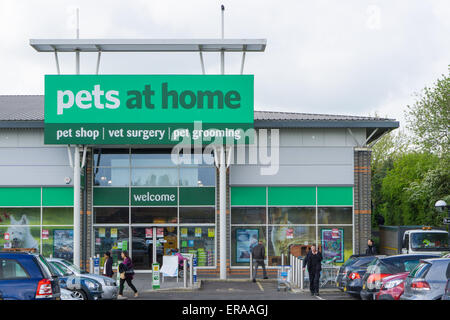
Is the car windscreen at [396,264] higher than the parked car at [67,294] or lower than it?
higher

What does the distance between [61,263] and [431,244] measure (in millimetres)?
15595

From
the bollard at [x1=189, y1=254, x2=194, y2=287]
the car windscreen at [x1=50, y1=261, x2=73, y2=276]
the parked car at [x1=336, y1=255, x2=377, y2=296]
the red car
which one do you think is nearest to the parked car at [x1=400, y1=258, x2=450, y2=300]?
the red car

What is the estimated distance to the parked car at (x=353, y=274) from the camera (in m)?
18.7

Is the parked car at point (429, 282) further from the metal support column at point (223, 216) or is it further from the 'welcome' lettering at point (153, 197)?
the 'welcome' lettering at point (153, 197)

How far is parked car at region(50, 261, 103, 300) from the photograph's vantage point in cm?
1670

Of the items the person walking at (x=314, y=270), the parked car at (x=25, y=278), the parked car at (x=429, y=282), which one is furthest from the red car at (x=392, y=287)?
the parked car at (x=25, y=278)

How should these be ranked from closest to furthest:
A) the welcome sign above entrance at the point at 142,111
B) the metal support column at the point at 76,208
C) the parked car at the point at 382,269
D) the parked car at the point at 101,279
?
the parked car at the point at 382,269
the parked car at the point at 101,279
the welcome sign above entrance at the point at 142,111
the metal support column at the point at 76,208

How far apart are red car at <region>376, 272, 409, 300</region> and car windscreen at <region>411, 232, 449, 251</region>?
11.7 metres

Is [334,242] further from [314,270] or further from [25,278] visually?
[25,278]

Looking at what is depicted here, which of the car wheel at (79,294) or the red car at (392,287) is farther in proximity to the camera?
the car wheel at (79,294)

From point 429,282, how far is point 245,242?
617 inches

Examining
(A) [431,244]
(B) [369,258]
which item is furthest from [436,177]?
(B) [369,258]

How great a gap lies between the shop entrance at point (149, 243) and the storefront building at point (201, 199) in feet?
0.14
